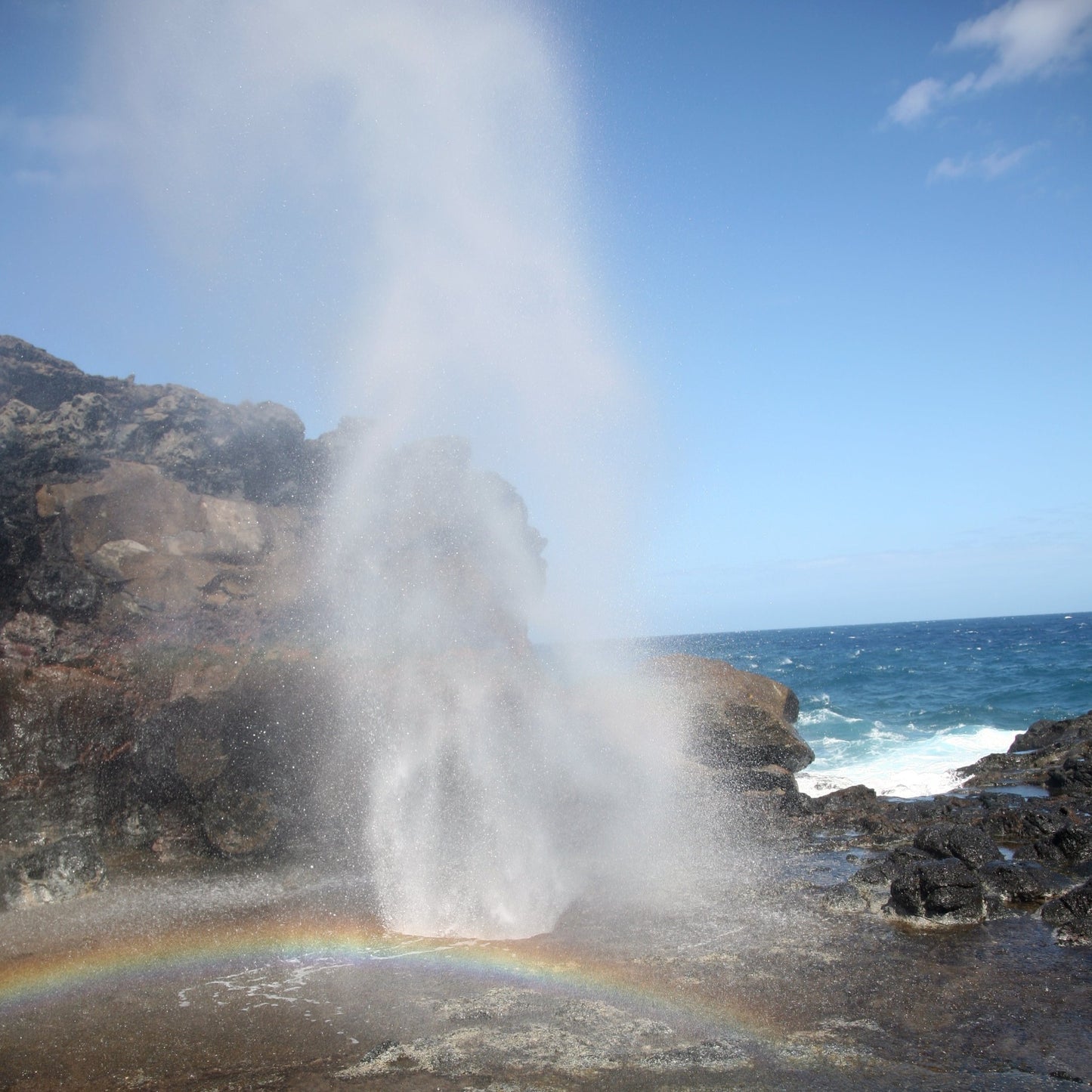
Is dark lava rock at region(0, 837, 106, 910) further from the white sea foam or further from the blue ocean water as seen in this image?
the white sea foam

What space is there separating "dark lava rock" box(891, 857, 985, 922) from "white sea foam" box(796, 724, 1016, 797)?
39.1 feet

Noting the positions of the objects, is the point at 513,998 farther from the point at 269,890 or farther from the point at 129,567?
the point at 129,567

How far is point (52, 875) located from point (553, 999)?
9.93 metres

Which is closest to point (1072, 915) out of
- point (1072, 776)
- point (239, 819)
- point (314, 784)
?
point (1072, 776)

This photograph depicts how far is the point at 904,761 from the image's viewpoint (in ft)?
95.6

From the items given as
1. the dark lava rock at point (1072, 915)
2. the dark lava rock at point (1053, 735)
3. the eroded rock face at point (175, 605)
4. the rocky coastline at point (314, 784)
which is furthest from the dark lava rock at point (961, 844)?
the dark lava rock at point (1053, 735)

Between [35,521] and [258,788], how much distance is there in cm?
821

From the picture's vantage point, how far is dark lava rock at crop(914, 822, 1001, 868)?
13.5 m

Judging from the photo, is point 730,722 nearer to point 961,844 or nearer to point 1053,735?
point 961,844

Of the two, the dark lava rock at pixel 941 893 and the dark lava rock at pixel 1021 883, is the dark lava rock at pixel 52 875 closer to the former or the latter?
the dark lava rock at pixel 941 893

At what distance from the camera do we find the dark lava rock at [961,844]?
13.5 meters

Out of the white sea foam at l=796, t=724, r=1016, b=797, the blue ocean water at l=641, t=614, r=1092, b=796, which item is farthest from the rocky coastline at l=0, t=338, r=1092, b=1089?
the blue ocean water at l=641, t=614, r=1092, b=796

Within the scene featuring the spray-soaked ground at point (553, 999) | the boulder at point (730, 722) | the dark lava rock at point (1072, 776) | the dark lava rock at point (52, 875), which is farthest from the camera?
the boulder at point (730, 722)

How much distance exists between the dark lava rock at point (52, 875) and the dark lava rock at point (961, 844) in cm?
1506
